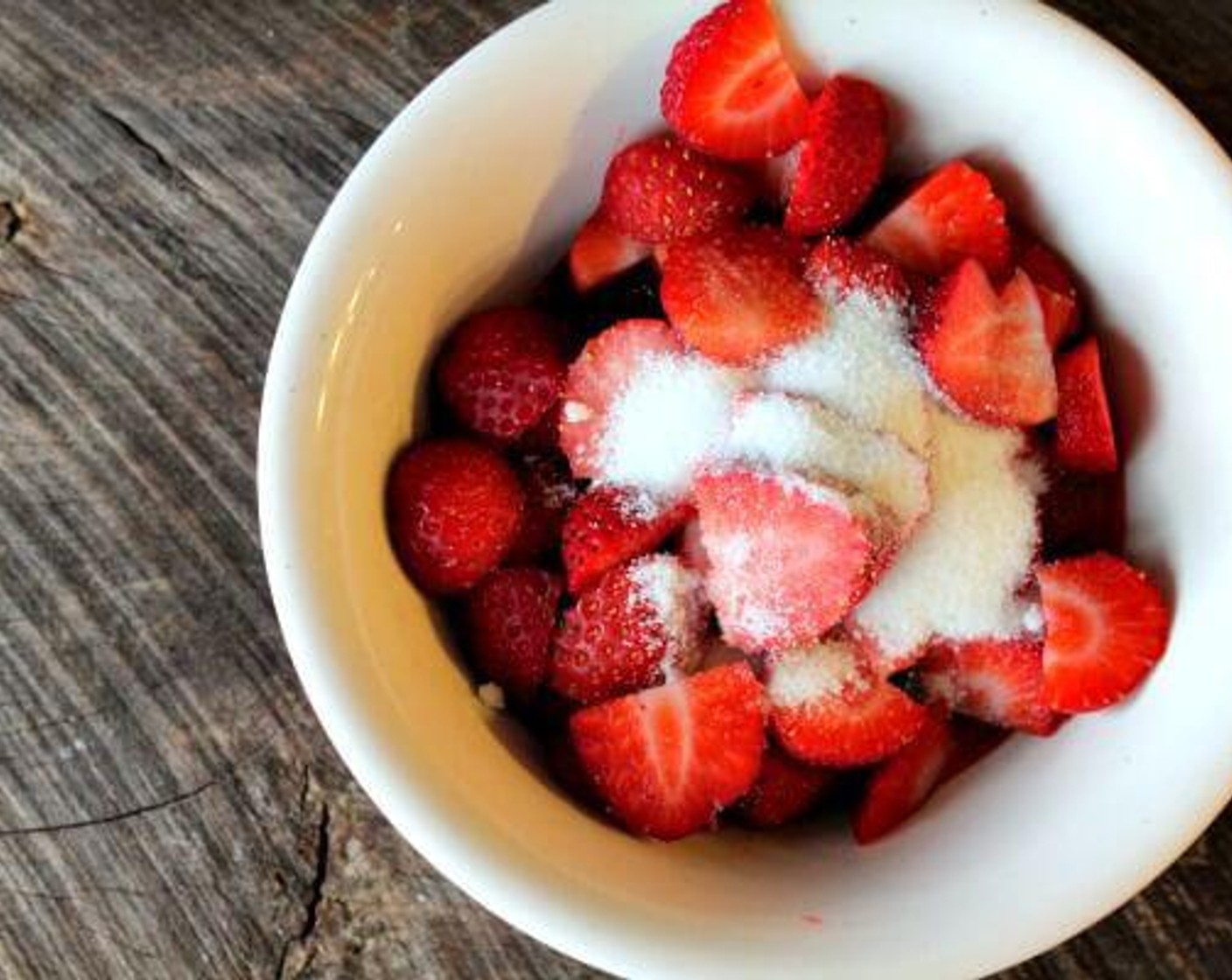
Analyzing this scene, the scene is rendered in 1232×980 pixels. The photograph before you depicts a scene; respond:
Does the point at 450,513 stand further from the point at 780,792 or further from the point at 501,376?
the point at 780,792

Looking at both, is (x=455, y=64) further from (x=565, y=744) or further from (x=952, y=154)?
(x=565, y=744)

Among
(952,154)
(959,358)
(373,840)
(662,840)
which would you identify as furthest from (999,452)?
(373,840)

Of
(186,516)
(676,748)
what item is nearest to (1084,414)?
(676,748)

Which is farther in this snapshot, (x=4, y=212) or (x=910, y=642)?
(x=4, y=212)

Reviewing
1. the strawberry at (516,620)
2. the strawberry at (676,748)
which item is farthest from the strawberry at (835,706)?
the strawberry at (516,620)

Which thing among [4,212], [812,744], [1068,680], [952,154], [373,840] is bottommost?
[373,840]

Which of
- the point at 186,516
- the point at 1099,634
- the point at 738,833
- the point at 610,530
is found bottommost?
the point at 186,516
